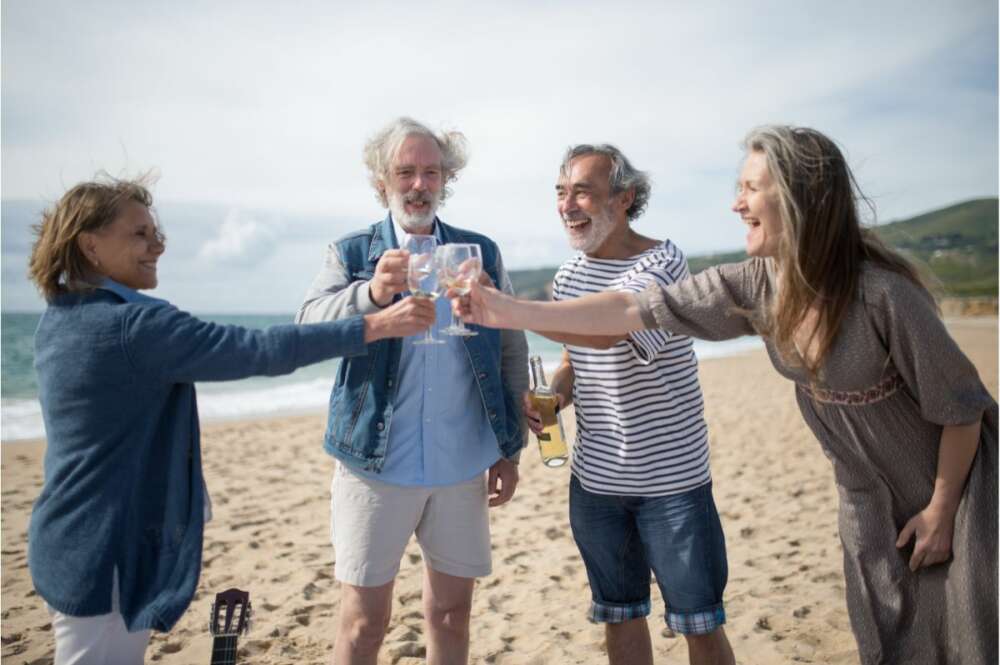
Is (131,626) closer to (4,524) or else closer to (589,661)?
(589,661)

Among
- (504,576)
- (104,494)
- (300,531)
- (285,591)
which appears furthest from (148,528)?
(300,531)

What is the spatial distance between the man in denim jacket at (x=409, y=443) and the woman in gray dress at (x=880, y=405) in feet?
4.41

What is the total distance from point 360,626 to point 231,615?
1.90 ft

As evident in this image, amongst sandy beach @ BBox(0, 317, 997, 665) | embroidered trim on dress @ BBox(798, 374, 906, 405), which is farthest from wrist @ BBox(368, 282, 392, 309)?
sandy beach @ BBox(0, 317, 997, 665)

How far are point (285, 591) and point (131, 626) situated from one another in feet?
10.6

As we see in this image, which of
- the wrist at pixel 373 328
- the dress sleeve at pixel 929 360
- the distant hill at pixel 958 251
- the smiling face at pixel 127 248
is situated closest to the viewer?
the dress sleeve at pixel 929 360

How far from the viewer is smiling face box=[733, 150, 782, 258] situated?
234cm

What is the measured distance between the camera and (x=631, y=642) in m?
3.23

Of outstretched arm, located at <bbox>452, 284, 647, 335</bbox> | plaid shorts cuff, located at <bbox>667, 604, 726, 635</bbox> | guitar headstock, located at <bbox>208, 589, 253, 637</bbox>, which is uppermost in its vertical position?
outstretched arm, located at <bbox>452, 284, 647, 335</bbox>

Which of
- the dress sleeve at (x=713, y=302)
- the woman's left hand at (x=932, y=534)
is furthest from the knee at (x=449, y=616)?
the woman's left hand at (x=932, y=534)

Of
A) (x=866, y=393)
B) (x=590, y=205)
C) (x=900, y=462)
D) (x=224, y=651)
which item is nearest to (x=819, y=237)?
(x=866, y=393)

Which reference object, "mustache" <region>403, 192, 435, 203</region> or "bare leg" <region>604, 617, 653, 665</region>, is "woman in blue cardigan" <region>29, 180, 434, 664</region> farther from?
"bare leg" <region>604, 617, 653, 665</region>

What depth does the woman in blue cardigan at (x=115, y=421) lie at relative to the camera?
2.33m

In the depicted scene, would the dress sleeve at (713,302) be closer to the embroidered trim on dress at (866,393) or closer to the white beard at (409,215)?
the embroidered trim on dress at (866,393)
